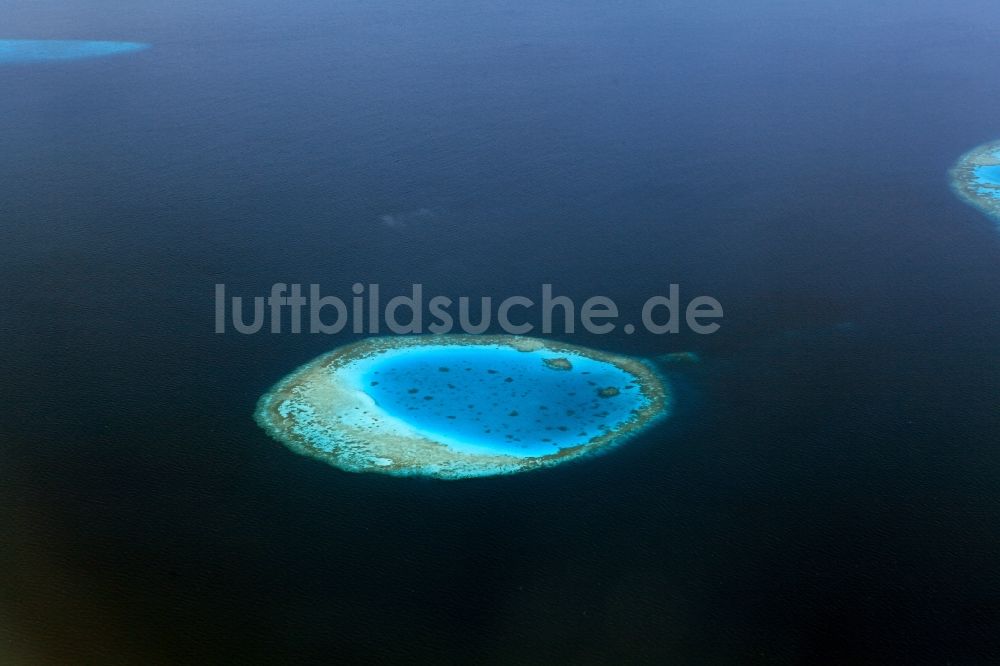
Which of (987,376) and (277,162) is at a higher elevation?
(277,162)

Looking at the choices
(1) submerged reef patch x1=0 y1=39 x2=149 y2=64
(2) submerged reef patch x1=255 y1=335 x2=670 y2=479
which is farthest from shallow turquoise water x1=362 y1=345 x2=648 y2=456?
(1) submerged reef patch x1=0 y1=39 x2=149 y2=64

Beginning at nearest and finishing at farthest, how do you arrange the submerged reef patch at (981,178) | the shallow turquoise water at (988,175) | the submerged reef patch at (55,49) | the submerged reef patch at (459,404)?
the submerged reef patch at (459,404) < the submerged reef patch at (981,178) < the shallow turquoise water at (988,175) < the submerged reef patch at (55,49)

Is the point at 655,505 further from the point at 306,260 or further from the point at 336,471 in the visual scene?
the point at 306,260

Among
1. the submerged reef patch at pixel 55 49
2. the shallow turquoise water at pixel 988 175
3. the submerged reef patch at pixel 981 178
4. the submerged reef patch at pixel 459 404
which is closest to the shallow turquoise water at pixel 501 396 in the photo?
the submerged reef patch at pixel 459 404

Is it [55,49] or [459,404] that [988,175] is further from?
[55,49]

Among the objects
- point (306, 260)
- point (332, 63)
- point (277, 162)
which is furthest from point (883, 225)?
point (332, 63)

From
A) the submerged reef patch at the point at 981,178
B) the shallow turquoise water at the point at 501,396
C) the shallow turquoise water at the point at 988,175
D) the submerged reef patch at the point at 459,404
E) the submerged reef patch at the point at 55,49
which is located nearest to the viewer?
the submerged reef patch at the point at 459,404

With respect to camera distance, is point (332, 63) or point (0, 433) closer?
point (0, 433)

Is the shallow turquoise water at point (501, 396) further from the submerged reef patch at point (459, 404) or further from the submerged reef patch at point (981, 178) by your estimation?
the submerged reef patch at point (981, 178)
